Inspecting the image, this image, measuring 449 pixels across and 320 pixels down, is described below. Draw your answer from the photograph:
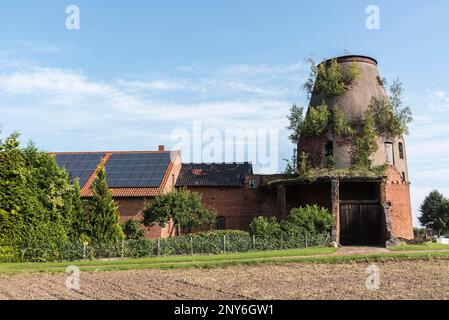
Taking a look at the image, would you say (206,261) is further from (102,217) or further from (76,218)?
(76,218)

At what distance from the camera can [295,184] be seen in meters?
33.3

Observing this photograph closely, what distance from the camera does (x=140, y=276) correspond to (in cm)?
1666

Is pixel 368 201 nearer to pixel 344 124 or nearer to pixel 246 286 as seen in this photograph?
pixel 344 124

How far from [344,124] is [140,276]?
73.2ft

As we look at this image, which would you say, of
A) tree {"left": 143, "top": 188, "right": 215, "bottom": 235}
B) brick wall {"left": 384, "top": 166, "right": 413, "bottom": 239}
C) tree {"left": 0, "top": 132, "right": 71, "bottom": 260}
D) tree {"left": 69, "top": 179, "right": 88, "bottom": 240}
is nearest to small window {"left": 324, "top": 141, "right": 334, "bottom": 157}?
brick wall {"left": 384, "top": 166, "right": 413, "bottom": 239}

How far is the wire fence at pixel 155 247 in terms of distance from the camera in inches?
920

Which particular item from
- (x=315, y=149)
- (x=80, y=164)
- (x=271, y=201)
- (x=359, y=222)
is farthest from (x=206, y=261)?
(x=80, y=164)

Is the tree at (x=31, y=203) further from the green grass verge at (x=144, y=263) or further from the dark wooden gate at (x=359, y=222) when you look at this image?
the dark wooden gate at (x=359, y=222)

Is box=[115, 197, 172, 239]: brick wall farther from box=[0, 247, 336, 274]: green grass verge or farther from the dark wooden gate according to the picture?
the dark wooden gate

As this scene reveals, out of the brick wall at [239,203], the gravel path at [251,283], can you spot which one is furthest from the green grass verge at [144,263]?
the brick wall at [239,203]

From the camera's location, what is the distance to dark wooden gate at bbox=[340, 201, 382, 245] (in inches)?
1246

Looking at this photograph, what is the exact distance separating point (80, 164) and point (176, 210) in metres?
11.9

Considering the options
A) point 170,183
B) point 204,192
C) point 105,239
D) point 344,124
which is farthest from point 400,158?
point 105,239
